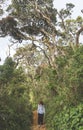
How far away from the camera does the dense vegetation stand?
15.1 m

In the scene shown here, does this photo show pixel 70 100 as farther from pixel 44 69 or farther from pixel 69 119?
pixel 44 69

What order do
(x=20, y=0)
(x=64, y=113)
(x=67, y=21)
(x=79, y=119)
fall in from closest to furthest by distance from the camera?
(x=79, y=119) → (x=64, y=113) → (x=20, y=0) → (x=67, y=21)

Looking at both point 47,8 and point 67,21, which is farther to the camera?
point 67,21

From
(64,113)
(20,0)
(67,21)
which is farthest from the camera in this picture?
(67,21)

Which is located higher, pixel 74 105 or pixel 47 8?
pixel 47 8

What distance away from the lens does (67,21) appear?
3108cm

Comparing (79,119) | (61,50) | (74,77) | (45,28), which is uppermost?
(45,28)

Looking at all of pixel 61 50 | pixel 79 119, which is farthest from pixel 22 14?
pixel 79 119

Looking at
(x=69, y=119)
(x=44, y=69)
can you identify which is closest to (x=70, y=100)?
(x=69, y=119)

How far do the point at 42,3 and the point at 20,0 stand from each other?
1602 millimetres

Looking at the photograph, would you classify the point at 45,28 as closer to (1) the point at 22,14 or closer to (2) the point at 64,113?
(1) the point at 22,14

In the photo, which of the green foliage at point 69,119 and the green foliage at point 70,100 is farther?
the green foliage at point 70,100

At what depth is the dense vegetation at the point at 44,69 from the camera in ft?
49.4

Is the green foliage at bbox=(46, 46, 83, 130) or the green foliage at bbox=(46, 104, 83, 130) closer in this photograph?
the green foliage at bbox=(46, 104, 83, 130)
